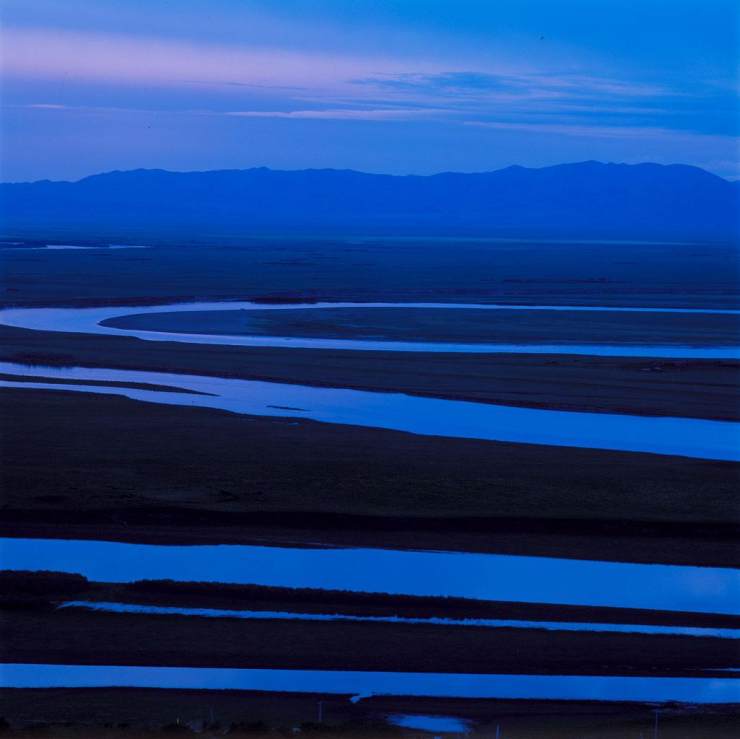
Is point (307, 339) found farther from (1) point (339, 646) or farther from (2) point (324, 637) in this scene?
(1) point (339, 646)

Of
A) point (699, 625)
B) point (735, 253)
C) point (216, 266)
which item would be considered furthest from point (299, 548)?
point (735, 253)

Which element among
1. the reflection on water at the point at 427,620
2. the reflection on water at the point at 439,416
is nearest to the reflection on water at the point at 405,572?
the reflection on water at the point at 427,620

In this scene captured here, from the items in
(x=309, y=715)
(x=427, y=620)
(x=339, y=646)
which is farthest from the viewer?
(x=427, y=620)

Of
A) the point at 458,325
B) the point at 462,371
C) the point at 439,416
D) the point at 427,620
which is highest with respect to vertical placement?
the point at 458,325

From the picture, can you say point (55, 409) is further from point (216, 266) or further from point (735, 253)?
point (735, 253)

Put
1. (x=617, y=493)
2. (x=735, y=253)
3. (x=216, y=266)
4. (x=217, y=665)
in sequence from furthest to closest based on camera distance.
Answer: (x=735, y=253)
(x=216, y=266)
(x=617, y=493)
(x=217, y=665)

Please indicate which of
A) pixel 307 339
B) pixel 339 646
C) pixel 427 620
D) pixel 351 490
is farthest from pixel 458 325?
pixel 339 646

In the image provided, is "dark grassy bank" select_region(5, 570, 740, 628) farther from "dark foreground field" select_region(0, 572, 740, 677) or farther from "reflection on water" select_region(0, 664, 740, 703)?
"reflection on water" select_region(0, 664, 740, 703)
